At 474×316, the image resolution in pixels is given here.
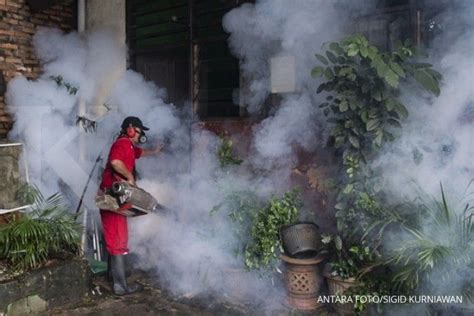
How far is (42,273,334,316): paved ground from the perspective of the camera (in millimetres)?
5172

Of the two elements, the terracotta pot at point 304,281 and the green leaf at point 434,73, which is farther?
the terracotta pot at point 304,281

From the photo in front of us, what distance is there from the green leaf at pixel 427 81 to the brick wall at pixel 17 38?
6080 mm

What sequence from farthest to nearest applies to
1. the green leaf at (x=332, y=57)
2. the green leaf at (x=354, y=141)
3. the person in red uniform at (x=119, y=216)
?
the person in red uniform at (x=119, y=216), the green leaf at (x=332, y=57), the green leaf at (x=354, y=141)

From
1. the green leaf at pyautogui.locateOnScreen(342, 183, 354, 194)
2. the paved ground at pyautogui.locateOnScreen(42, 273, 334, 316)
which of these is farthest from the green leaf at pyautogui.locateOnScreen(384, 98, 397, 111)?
the paved ground at pyautogui.locateOnScreen(42, 273, 334, 316)

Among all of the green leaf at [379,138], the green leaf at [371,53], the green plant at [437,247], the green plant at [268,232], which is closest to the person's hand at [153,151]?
the green plant at [268,232]

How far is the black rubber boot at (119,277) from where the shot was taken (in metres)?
5.83

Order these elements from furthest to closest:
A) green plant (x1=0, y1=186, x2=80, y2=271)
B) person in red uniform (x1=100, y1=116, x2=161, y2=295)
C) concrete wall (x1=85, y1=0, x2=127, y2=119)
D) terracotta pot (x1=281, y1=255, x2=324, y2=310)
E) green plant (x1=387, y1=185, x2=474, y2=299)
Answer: concrete wall (x1=85, y1=0, x2=127, y2=119), person in red uniform (x1=100, y1=116, x2=161, y2=295), green plant (x1=0, y1=186, x2=80, y2=271), terracotta pot (x1=281, y1=255, x2=324, y2=310), green plant (x1=387, y1=185, x2=474, y2=299)

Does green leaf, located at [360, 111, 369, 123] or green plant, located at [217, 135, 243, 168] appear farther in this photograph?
green plant, located at [217, 135, 243, 168]

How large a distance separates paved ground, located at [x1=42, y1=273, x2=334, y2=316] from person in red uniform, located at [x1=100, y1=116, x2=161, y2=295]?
0.21 meters

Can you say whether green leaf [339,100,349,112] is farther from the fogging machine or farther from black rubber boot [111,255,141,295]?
black rubber boot [111,255,141,295]

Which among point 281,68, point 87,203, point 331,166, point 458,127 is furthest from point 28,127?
point 458,127

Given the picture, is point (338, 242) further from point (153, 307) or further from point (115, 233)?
point (115, 233)

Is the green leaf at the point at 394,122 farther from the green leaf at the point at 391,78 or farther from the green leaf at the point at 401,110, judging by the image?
the green leaf at the point at 391,78

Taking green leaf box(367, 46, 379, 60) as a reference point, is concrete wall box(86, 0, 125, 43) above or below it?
above
